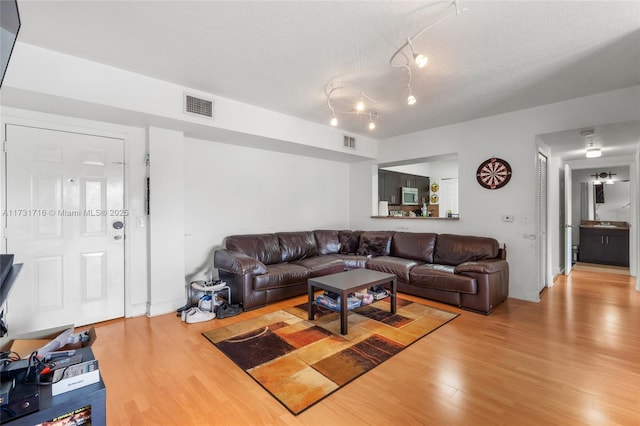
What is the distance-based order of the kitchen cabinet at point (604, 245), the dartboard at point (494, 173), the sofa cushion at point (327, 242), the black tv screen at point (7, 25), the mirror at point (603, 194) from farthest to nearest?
the mirror at point (603, 194) < the kitchen cabinet at point (604, 245) < the sofa cushion at point (327, 242) < the dartboard at point (494, 173) < the black tv screen at point (7, 25)

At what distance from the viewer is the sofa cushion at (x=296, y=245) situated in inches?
181

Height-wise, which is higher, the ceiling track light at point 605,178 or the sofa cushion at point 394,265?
the ceiling track light at point 605,178

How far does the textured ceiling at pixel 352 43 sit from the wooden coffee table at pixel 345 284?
82.9 inches

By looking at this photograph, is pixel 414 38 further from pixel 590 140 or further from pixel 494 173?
pixel 590 140

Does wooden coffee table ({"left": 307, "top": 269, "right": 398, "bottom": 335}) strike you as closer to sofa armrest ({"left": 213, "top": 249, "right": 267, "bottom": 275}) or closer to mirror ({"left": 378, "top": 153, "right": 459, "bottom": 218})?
sofa armrest ({"left": 213, "top": 249, "right": 267, "bottom": 275})

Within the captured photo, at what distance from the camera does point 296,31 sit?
219 cm

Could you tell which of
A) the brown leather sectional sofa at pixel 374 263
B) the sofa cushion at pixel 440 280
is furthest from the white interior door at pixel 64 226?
the sofa cushion at pixel 440 280

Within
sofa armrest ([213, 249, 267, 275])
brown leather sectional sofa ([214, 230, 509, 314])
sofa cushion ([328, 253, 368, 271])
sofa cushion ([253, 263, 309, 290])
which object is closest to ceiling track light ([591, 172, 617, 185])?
brown leather sectional sofa ([214, 230, 509, 314])

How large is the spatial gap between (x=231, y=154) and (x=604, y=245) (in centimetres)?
791

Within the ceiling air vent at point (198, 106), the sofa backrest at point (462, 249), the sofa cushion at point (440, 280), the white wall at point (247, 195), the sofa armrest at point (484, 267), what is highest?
the ceiling air vent at point (198, 106)

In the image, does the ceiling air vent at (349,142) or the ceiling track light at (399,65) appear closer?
the ceiling track light at (399,65)

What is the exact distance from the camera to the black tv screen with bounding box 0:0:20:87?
0.94 meters

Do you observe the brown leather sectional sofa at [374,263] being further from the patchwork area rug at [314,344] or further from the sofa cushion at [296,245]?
the patchwork area rug at [314,344]

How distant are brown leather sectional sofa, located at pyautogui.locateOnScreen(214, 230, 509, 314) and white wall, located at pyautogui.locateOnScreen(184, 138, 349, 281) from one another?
313mm
